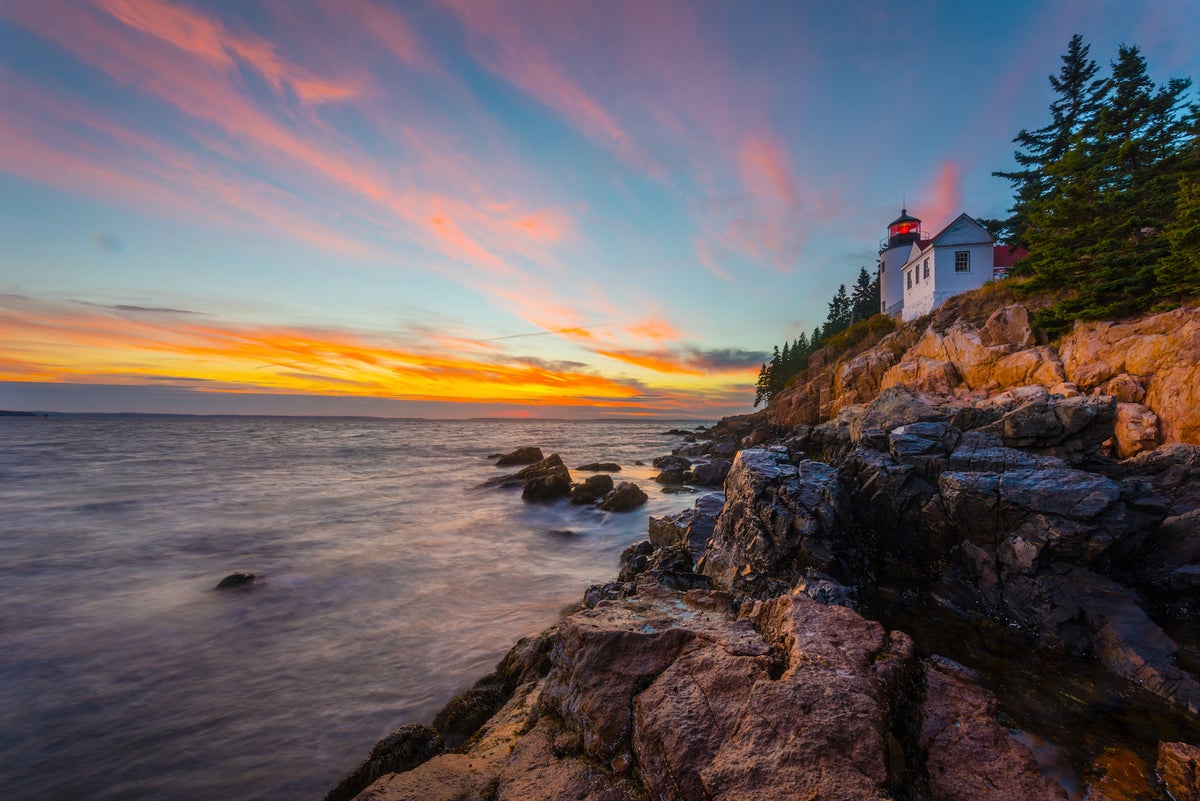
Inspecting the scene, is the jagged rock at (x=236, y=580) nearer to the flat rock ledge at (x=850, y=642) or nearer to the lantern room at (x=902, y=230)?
the flat rock ledge at (x=850, y=642)

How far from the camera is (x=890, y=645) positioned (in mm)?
5250

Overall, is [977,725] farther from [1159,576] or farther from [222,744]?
[222,744]

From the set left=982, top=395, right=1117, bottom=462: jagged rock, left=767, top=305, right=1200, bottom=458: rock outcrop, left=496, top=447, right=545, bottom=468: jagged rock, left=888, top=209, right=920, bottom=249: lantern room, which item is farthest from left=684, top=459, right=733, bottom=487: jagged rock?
left=888, top=209, right=920, bottom=249: lantern room

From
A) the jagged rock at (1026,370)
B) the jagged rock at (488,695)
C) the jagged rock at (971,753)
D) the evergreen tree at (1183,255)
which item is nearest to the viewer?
the jagged rock at (971,753)

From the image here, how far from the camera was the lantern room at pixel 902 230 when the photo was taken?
44500 millimetres

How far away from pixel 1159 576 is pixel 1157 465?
639 cm

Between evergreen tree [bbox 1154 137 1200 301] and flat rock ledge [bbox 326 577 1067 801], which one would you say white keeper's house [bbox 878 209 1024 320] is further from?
flat rock ledge [bbox 326 577 1067 801]

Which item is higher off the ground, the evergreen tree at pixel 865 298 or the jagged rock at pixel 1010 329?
the evergreen tree at pixel 865 298

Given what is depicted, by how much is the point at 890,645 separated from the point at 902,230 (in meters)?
52.5

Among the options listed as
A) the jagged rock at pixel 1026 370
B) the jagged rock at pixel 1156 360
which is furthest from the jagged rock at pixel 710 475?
the jagged rock at pixel 1156 360

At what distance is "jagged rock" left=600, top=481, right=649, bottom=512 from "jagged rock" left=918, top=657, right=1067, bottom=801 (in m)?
17.0

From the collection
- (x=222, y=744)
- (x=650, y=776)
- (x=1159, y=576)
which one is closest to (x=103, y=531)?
(x=222, y=744)

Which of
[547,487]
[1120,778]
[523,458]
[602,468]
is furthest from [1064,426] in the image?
[523,458]

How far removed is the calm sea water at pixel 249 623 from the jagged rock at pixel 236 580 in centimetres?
32
